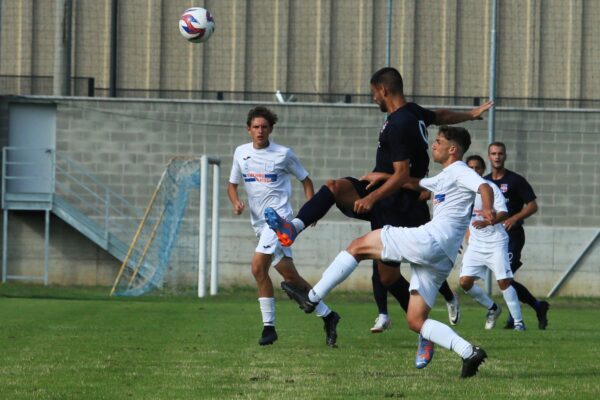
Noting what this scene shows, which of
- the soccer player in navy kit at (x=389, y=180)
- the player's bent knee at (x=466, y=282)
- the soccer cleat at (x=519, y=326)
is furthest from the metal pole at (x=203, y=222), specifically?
the soccer player in navy kit at (x=389, y=180)

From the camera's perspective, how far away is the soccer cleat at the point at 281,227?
892cm

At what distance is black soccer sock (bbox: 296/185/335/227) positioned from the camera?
30.5ft

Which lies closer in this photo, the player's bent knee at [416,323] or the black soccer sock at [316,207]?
the player's bent knee at [416,323]

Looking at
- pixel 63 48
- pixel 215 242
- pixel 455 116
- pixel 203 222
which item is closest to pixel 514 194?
pixel 455 116

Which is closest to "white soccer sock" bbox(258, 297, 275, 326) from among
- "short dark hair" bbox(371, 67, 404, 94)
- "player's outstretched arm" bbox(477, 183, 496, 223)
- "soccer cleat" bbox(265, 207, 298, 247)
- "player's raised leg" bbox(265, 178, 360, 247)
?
"player's raised leg" bbox(265, 178, 360, 247)

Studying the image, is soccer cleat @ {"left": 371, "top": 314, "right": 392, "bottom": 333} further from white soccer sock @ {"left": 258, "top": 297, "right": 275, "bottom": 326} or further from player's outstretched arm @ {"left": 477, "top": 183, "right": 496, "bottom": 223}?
player's outstretched arm @ {"left": 477, "top": 183, "right": 496, "bottom": 223}

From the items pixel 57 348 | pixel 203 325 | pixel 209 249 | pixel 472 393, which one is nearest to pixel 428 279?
pixel 472 393

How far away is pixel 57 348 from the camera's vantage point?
34.0ft

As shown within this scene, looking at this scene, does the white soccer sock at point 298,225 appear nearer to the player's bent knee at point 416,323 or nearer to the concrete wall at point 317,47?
the player's bent knee at point 416,323

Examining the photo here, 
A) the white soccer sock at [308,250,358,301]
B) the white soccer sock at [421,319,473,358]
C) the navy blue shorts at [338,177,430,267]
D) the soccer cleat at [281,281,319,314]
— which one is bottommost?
the white soccer sock at [421,319,473,358]

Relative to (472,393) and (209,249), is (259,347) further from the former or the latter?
(209,249)

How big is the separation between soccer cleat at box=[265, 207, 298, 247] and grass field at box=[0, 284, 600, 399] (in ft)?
2.78

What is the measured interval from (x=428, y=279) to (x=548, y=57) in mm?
24262

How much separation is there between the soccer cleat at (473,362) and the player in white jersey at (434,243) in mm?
116
